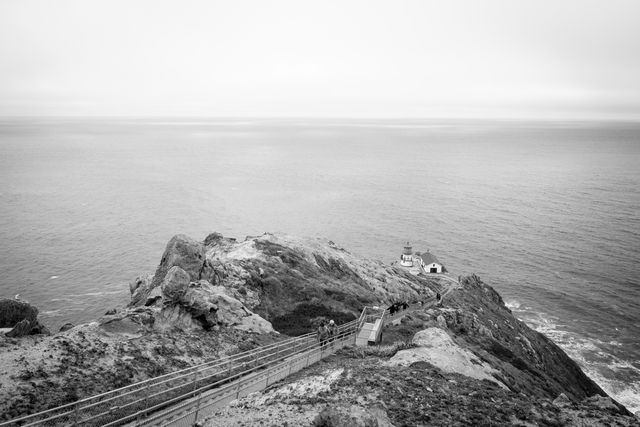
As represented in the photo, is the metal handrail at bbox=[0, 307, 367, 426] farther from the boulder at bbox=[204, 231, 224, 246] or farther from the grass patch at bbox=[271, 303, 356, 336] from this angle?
the boulder at bbox=[204, 231, 224, 246]

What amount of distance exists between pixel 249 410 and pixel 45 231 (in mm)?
79637

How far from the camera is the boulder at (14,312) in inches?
818

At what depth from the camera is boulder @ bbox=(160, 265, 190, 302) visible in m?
23.4

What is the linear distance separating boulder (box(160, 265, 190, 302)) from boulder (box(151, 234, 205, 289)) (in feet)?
14.5

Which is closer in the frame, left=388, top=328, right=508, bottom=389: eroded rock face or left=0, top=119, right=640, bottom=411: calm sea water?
left=388, top=328, right=508, bottom=389: eroded rock face

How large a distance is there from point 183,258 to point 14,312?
35.8 ft

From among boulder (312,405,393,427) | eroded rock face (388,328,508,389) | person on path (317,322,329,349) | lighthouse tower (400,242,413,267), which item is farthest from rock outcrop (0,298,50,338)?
lighthouse tower (400,242,413,267)

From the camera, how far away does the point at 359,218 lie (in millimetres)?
99938

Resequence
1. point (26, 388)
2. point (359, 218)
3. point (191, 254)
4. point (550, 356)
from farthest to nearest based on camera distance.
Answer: point (359, 218)
point (550, 356)
point (191, 254)
point (26, 388)

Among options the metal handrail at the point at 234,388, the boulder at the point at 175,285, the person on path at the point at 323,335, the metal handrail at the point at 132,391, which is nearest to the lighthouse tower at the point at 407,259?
the metal handrail at the point at 132,391

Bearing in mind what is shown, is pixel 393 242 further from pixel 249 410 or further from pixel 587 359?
pixel 249 410

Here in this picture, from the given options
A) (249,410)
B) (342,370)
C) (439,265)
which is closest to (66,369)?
(249,410)

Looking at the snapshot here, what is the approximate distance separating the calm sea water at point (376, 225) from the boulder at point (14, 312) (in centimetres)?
3130

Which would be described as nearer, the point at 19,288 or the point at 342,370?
the point at 342,370
